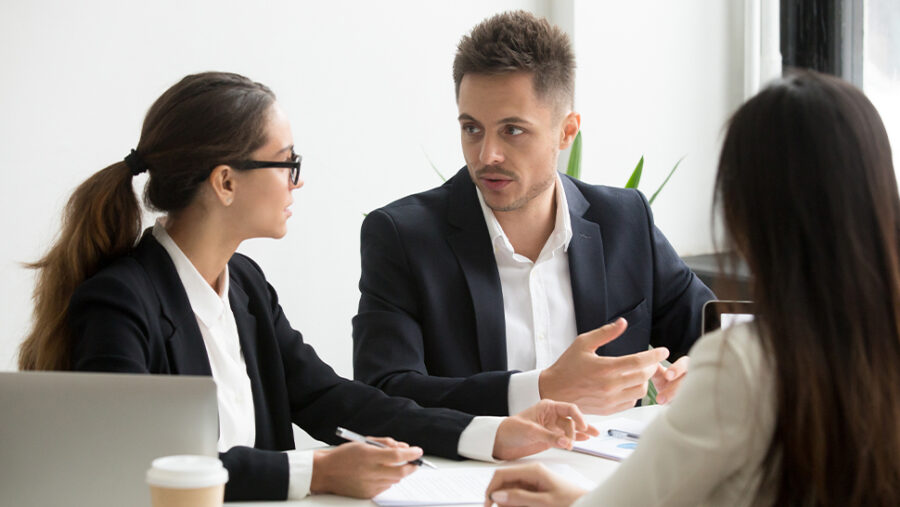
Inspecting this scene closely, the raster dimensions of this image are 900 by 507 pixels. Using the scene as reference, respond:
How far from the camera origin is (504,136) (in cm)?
232

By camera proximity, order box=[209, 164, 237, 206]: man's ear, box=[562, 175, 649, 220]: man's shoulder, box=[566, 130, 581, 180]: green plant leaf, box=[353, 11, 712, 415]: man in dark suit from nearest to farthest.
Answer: box=[209, 164, 237, 206]: man's ear → box=[353, 11, 712, 415]: man in dark suit → box=[562, 175, 649, 220]: man's shoulder → box=[566, 130, 581, 180]: green plant leaf

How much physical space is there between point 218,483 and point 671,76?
3156mm

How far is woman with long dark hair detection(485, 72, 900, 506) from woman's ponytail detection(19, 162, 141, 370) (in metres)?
1.15

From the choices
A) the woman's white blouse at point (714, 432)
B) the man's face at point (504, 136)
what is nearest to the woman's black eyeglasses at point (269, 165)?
the man's face at point (504, 136)

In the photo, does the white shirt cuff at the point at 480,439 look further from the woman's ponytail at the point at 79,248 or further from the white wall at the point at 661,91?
the white wall at the point at 661,91

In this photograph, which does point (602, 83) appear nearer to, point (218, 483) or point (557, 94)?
point (557, 94)

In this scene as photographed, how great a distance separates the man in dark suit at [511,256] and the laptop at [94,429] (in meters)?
0.90

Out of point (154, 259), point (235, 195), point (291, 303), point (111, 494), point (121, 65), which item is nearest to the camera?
point (111, 494)

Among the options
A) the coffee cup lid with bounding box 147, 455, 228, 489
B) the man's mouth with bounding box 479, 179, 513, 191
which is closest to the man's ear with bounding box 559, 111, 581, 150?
the man's mouth with bounding box 479, 179, 513, 191

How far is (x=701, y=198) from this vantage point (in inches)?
154

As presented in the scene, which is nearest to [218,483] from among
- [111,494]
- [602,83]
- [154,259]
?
[111,494]

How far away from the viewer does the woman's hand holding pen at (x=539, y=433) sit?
1.70 m

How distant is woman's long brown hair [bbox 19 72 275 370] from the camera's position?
175cm

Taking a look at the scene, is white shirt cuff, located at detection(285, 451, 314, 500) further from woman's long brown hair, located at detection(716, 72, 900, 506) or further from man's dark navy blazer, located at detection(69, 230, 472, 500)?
woman's long brown hair, located at detection(716, 72, 900, 506)
